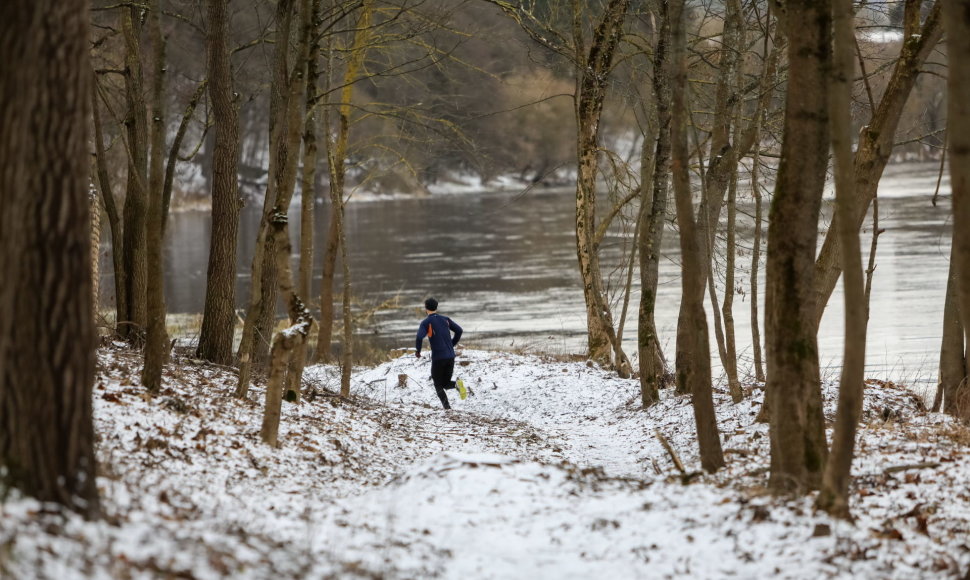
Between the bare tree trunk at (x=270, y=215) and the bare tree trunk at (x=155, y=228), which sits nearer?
the bare tree trunk at (x=155, y=228)

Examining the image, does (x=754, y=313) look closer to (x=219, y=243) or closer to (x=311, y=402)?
(x=311, y=402)

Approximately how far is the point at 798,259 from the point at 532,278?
1081 inches

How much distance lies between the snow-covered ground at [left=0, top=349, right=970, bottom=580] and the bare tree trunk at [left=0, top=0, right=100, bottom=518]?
253 mm

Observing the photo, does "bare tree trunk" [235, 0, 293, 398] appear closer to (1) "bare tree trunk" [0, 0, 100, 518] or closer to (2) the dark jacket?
(2) the dark jacket

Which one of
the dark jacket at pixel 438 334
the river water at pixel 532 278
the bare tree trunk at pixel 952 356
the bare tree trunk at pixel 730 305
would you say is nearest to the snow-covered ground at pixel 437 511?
the bare tree trunk at pixel 952 356

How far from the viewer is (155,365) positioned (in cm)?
882

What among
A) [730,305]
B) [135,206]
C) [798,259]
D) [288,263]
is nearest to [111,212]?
[135,206]

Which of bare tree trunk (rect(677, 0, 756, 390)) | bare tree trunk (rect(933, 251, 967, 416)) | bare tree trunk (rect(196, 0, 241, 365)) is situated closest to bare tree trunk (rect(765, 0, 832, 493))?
bare tree trunk (rect(677, 0, 756, 390))

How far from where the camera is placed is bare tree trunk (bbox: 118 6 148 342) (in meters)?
11.9

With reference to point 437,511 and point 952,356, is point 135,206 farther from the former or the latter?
point 952,356

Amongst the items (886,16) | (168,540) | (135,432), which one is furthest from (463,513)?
(886,16)

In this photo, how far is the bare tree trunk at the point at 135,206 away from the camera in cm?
1190

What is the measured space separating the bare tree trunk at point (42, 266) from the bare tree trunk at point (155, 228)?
4.03m

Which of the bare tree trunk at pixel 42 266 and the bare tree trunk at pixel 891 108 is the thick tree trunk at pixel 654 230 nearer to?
the bare tree trunk at pixel 891 108
